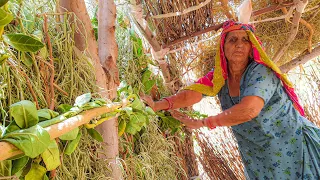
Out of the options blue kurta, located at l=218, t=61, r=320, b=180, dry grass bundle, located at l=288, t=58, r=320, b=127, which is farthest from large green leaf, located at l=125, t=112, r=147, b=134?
dry grass bundle, located at l=288, t=58, r=320, b=127

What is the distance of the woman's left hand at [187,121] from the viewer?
1148mm

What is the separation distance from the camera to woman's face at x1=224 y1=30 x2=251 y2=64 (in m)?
1.14

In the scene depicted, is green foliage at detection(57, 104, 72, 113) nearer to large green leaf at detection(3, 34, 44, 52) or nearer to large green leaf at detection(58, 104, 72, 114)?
large green leaf at detection(58, 104, 72, 114)

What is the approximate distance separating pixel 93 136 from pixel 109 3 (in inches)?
14.9

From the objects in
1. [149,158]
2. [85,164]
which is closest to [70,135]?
[85,164]

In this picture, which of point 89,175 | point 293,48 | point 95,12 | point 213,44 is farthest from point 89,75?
point 293,48

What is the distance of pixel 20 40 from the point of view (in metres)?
0.49

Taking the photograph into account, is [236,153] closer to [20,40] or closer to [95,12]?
[95,12]

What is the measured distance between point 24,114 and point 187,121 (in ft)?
2.55

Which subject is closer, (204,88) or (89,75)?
(89,75)

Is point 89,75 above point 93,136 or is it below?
above

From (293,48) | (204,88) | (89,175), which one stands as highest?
(293,48)

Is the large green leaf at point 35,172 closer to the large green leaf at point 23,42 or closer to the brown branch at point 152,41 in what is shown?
the large green leaf at point 23,42

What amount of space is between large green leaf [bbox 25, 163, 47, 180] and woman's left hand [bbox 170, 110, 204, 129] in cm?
69
